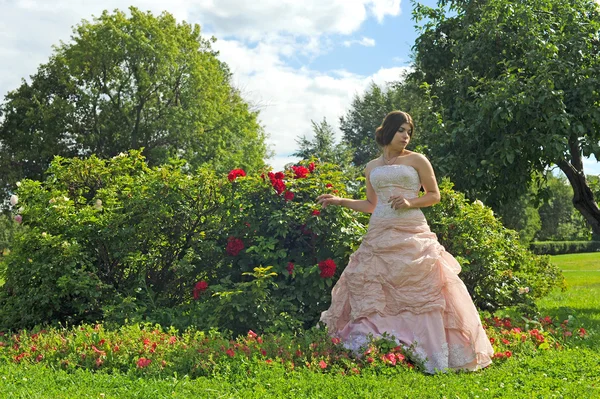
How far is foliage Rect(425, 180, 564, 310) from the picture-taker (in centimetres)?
777

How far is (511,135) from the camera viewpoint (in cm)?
890

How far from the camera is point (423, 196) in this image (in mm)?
5695

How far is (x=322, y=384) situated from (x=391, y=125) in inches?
97.6

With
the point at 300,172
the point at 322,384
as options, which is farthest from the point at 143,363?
the point at 300,172

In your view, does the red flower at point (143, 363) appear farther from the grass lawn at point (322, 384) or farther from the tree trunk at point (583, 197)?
the tree trunk at point (583, 197)

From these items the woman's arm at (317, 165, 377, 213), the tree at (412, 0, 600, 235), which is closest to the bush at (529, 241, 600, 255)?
the tree at (412, 0, 600, 235)

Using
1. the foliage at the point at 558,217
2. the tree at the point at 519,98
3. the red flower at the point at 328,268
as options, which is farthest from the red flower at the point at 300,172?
the foliage at the point at 558,217

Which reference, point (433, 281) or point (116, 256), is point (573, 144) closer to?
point (433, 281)

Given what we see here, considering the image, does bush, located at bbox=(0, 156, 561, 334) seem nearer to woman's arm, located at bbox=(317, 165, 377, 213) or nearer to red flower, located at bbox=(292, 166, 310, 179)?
red flower, located at bbox=(292, 166, 310, 179)

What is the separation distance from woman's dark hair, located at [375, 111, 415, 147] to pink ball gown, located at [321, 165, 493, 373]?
0.27 m

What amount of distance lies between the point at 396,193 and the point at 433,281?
890 mm

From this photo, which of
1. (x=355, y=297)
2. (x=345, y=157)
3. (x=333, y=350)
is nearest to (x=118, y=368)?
(x=333, y=350)

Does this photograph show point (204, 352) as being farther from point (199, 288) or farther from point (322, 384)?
point (199, 288)

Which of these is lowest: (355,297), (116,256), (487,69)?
(355,297)
